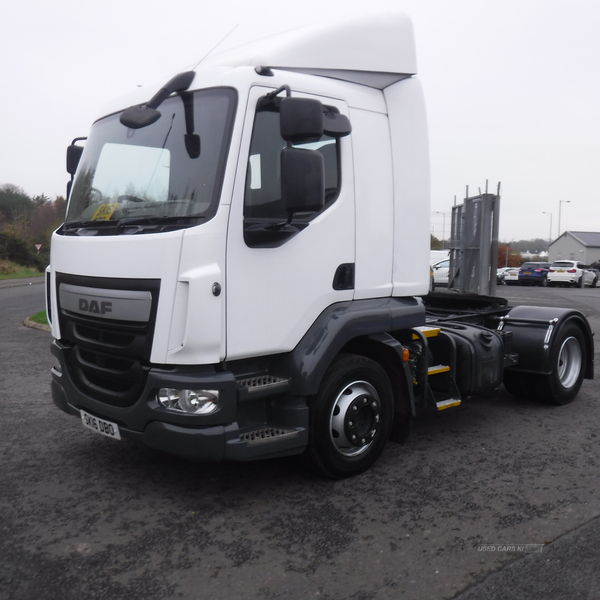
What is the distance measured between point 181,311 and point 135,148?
49.5 inches

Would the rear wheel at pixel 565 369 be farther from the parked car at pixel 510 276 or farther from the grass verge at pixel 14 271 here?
the grass verge at pixel 14 271

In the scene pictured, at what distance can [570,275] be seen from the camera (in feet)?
115

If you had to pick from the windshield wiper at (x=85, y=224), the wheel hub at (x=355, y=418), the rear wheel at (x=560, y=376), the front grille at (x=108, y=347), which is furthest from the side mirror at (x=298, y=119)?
the rear wheel at (x=560, y=376)

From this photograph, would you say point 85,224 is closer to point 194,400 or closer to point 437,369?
point 194,400

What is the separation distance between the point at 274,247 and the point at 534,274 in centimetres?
3475

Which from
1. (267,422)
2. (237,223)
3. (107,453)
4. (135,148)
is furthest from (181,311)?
(107,453)

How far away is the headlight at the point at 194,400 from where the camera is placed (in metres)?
3.66

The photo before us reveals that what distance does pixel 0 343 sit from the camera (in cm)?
1062

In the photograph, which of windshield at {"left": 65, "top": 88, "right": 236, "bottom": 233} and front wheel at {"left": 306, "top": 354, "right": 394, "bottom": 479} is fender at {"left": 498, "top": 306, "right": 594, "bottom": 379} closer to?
front wheel at {"left": 306, "top": 354, "right": 394, "bottom": 479}

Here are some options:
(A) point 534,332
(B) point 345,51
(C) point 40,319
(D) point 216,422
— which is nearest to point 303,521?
(D) point 216,422

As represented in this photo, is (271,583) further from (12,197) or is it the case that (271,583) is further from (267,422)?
(12,197)

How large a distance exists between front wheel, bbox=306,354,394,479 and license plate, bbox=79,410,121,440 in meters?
1.24

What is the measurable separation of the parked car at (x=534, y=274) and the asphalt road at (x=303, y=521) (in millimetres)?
32071

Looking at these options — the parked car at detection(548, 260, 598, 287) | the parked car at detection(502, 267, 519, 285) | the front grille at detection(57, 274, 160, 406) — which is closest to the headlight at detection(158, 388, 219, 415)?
the front grille at detection(57, 274, 160, 406)
